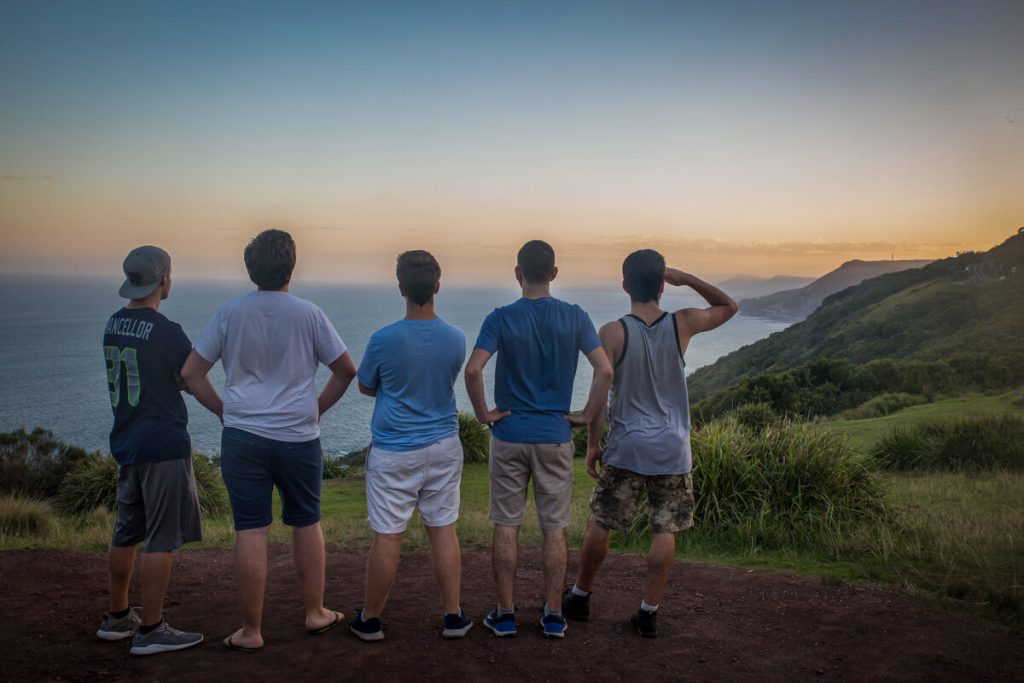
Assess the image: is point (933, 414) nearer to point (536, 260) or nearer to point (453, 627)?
point (536, 260)

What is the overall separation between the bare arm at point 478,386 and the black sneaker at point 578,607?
4.72ft

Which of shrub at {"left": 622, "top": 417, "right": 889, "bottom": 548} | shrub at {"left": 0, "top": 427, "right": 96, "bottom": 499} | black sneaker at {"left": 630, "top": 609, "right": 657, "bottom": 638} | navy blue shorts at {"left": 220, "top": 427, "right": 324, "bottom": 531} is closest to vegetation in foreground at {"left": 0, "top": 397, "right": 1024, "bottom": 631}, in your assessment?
shrub at {"left": 622, "top": 417, "right": 889, "bottom": 548}

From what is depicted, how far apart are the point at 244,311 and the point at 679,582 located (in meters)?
4.21

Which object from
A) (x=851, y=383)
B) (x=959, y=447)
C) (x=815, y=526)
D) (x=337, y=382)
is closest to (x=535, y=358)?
(x=337, y=382)

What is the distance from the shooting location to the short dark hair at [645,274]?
4.72m

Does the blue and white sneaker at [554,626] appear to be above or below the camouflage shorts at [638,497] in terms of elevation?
below

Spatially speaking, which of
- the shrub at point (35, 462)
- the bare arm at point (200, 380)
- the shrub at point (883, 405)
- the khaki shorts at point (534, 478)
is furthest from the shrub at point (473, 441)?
the bare arm at point (200, 380)

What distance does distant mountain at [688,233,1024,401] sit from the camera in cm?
3463

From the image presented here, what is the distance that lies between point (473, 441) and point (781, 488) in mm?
10387

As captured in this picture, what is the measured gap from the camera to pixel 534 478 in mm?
4762

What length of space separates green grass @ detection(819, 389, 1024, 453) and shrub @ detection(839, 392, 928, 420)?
150cm

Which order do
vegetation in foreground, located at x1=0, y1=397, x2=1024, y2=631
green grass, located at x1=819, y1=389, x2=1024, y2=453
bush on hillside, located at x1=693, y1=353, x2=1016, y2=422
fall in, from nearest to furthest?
vegetation in foreground, located at x1=0, y1=397, x2=1024, y2=631
green grass, located at x1=819, y1=389, x2=1024, y2=453
bush on hillside, located at x1=693, y1=353, x2=1016, y2=422

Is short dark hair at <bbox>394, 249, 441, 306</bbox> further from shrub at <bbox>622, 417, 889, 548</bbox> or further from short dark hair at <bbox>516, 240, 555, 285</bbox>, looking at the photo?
shrub at <bbox>622, 417, 889, 548</bbox>

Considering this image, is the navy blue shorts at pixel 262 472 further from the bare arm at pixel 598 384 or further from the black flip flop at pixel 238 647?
the bare arm at pixel 598 384
